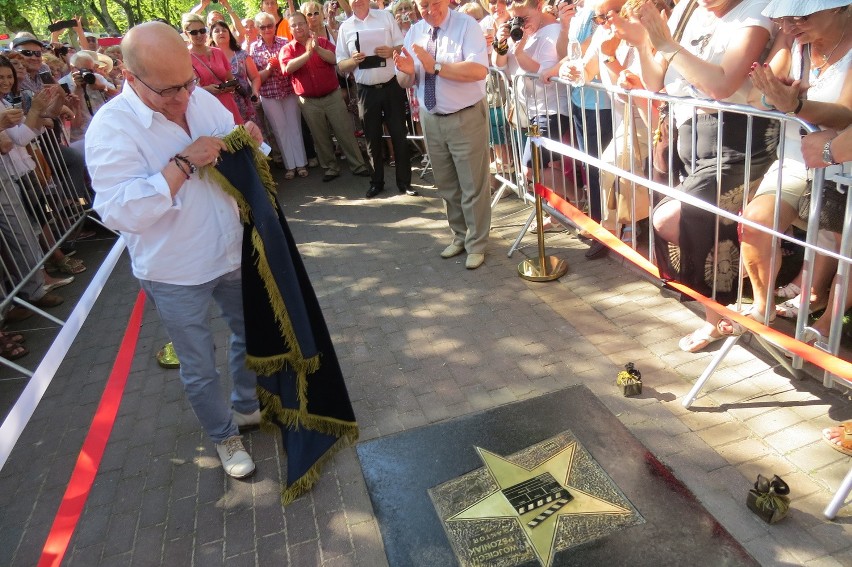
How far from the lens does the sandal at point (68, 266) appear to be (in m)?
6.72

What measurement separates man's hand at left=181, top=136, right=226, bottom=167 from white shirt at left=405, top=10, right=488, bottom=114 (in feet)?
8.80

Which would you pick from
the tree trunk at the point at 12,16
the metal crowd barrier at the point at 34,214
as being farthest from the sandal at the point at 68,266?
the tree trunk at the point at 12,16

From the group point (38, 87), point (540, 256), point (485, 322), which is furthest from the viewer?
point (38, 87)

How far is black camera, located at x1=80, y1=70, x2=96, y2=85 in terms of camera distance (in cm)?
727

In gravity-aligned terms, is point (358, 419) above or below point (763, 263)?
below

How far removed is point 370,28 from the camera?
7.18m

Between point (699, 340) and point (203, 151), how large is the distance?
3.04 meters

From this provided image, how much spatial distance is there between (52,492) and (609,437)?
10.2 ft

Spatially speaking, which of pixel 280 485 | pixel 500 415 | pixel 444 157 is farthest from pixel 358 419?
pixel 444 157

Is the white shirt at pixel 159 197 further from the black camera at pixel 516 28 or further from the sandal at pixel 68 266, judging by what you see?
the sandal at pixel 68 266

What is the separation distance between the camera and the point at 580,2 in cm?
550

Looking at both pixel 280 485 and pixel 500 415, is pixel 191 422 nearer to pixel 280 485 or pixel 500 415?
pixel 280 485

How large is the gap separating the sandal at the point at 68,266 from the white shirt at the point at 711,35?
613 centimetres

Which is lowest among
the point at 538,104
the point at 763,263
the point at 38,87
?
the point at 763,263
